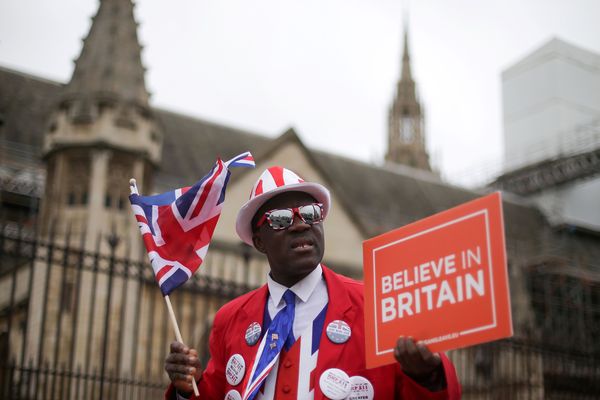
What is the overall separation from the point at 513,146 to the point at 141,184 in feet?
75.0

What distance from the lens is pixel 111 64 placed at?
16.1 metres

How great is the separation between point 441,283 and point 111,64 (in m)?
14.1

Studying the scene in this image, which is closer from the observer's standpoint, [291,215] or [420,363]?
[420,363]

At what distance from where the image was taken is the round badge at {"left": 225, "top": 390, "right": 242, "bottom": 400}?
3.45 m

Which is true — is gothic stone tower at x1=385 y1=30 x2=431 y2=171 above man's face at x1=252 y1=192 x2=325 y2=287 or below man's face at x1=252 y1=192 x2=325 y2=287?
above

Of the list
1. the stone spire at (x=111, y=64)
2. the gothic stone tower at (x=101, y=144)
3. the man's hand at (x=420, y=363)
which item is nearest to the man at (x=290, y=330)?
the man's hand at (x=420, y=363)

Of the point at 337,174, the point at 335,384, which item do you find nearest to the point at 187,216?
the point at 335,384

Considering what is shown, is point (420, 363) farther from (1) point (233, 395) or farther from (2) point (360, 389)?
(1) point (233, 395)

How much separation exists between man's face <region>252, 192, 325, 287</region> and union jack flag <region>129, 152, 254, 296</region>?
1.38 ft

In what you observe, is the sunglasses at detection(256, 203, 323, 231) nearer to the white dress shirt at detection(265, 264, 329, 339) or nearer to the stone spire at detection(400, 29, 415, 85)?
the white dress shirt at detection(265, 264, 329, 339)

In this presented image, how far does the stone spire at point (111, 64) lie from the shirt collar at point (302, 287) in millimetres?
12752

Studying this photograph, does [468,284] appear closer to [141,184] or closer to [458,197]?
[141,184]

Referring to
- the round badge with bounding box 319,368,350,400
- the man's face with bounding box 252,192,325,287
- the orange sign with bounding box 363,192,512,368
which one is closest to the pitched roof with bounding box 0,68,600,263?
the man's face with bounding box 252,192,325,287

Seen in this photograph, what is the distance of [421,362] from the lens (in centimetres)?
285
